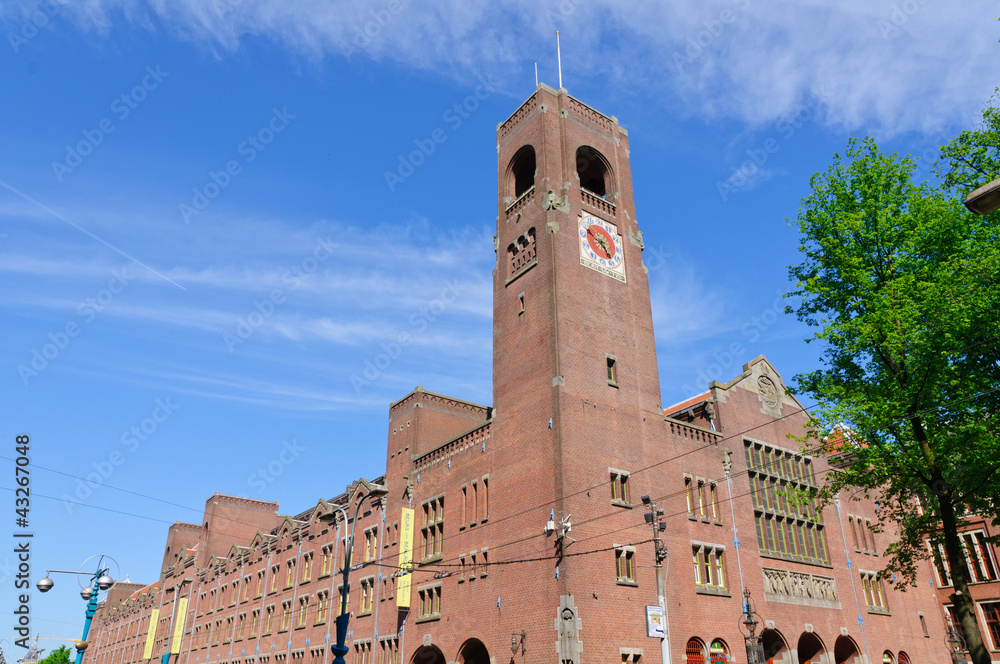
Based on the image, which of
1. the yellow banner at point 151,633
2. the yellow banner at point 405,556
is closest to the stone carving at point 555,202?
the yellow banner at point 405,556

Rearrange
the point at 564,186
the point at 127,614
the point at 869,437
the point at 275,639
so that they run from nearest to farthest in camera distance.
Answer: the point at 869,437 → the point at 564,186 → the point at 275,639 → the point at 127,614

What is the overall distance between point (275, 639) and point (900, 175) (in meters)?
49.1

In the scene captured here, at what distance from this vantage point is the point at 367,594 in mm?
41750

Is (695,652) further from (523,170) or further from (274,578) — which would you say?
(274,578)

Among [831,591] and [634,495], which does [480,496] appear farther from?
[831,591]

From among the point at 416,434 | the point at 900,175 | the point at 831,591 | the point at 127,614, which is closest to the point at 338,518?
the point at 416,434

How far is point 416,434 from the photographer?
43438 millimetres

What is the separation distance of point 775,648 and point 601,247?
22137 millimetres

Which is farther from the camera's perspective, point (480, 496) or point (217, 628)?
point (217, 628)

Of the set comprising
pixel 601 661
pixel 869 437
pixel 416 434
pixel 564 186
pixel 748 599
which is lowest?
pixel 601 661

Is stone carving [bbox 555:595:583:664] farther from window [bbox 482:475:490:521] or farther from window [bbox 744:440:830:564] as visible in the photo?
window [bbox 744:440:830:564]

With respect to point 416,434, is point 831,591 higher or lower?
lower

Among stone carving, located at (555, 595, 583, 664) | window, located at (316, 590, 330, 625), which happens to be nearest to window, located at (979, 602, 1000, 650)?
stone carving, located at (555, 595, 583, 664)

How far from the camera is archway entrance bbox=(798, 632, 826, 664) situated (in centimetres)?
3656
